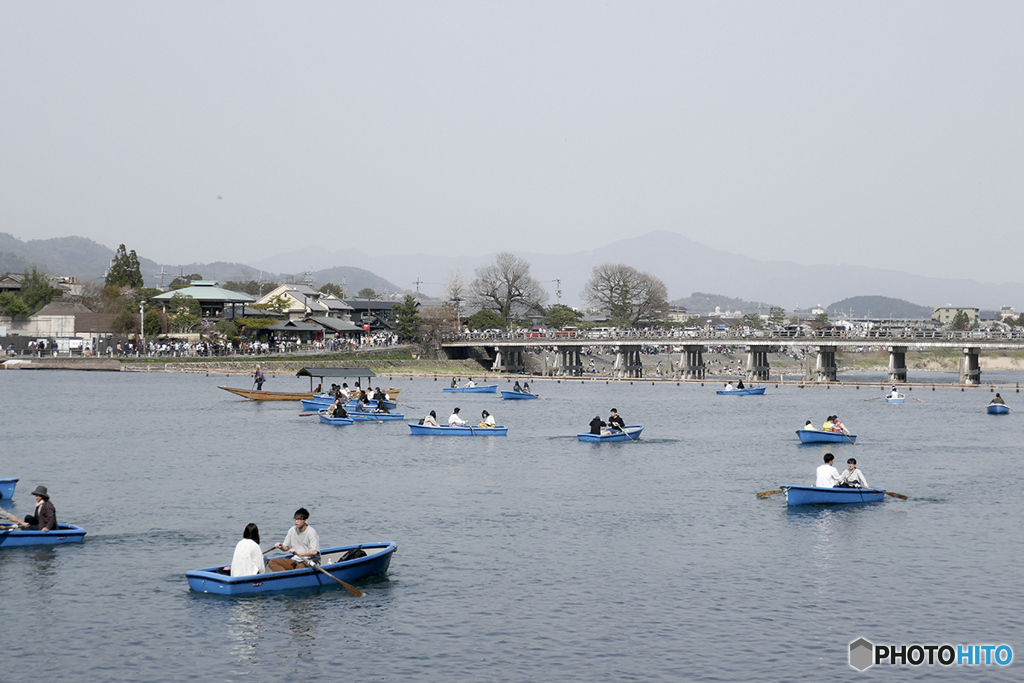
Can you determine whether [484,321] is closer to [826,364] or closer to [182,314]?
[182,314]

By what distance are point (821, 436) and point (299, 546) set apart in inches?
1482

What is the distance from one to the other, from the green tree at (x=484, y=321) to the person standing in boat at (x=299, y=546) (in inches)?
5565

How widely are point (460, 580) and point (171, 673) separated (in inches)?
308

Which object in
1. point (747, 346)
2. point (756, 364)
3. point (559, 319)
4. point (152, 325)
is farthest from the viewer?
point (559, 319)

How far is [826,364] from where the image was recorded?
414 ft

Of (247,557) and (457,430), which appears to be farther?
(457,430)

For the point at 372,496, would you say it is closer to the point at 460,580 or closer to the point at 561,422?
the point at 460,580

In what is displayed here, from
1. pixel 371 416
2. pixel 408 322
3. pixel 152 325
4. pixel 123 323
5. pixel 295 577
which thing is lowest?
pixel 295 577

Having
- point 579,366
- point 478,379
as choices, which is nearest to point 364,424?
point 478,379

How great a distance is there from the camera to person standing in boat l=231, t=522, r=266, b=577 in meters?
21.3

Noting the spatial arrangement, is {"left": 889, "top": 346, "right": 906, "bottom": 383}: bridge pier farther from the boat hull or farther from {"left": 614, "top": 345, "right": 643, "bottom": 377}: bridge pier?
the boat hull

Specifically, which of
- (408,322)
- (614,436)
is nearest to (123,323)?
(408,322)

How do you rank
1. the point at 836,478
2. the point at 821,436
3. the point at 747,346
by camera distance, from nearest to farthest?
the point at 836,478 → the point at 821,436 → the point at 747,346

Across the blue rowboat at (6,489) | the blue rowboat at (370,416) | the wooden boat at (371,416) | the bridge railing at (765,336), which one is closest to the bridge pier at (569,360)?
the bridge railing at (765,336)
